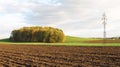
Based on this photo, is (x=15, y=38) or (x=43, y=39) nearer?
(x=43, y=39)

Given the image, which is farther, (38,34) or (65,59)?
(38,34)

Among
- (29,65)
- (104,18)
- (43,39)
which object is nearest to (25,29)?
(43,39)

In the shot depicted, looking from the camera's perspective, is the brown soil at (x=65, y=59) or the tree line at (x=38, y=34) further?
the tree line at (x=38, y=34)

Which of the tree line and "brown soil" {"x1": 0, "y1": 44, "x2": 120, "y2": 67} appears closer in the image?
"brown soil" {"x1": 0, "y1": 44, "x2": 120, "y2": 67}

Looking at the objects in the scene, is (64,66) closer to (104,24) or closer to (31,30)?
(104,24)

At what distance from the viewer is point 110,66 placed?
52.7ft

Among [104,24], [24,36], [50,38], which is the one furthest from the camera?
[24,36]

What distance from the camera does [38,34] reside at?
84875 mm

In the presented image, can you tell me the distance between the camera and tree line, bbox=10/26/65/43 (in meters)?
82.1

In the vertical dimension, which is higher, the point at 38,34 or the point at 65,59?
the point at 38,34

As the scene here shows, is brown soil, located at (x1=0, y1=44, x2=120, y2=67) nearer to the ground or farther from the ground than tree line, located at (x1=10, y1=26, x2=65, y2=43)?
nearer to the ground

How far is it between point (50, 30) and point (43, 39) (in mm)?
3338

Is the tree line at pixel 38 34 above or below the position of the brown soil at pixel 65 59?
above

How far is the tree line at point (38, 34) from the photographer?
82.1 meters
